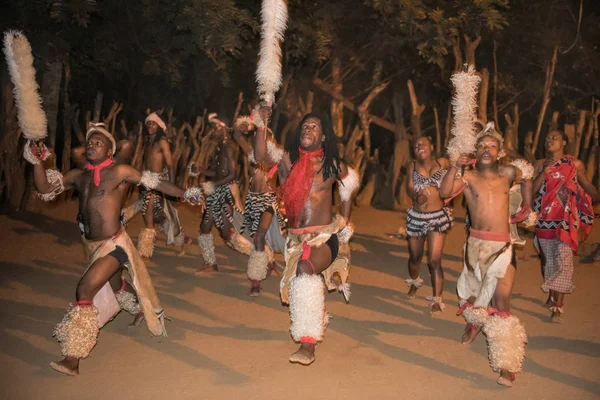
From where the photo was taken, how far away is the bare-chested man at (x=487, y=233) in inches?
190

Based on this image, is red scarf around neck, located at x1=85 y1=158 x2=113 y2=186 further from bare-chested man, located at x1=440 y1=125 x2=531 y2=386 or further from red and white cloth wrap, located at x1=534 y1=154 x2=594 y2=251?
red and white cloth wrap, located at x1=534 y1=154 x2=594 y2=251

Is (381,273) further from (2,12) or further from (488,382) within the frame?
(2,12)

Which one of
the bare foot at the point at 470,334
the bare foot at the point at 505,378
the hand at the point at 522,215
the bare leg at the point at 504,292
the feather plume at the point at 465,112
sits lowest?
the bare foot at the point at 505,378

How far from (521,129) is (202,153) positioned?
33.4 ft

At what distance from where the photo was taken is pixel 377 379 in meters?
4.50

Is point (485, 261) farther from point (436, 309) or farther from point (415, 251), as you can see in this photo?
point (415, 251)

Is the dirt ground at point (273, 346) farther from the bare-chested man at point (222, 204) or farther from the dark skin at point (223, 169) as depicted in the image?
the dark skin at point (223, 169)

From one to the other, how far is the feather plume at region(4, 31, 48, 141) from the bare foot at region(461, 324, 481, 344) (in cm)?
376

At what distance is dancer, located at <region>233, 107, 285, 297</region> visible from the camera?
684 cm

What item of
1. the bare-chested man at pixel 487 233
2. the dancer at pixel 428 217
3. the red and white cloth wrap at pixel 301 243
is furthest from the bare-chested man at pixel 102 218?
the dancer at pixel 428 217

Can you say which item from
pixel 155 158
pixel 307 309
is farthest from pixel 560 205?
pixel 155 158

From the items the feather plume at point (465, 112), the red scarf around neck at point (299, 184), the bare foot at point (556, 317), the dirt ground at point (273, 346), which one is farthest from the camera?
the bare foot at point (556, 317)

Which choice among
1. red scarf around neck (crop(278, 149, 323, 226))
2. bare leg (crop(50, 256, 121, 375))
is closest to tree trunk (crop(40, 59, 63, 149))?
bare leg (crop(50, 256, 121, 375))

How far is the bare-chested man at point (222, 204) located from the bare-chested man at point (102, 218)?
2.58 m
